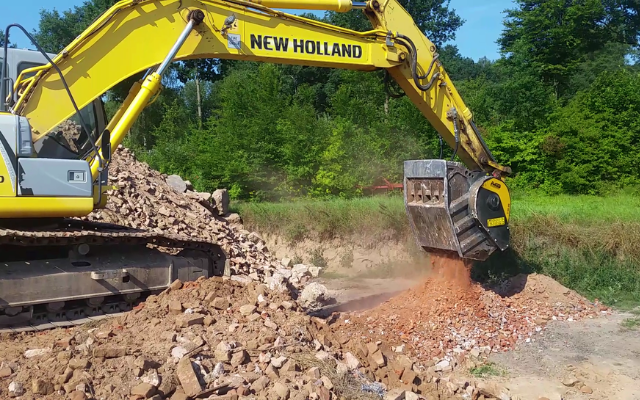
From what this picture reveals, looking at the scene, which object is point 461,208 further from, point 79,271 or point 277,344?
point 79,271

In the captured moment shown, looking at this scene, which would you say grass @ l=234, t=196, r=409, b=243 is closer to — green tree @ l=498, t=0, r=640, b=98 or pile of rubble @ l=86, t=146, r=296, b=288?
pile of rubble @ l=86, t=146, r=296, b=288

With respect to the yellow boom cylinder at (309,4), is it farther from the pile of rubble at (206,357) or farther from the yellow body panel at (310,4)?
the pile of rubble at (206,357)

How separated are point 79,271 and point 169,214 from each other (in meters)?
4.87

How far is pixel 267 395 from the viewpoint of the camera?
4336mm

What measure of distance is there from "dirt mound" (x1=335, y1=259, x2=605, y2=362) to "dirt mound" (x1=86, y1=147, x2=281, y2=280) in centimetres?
313

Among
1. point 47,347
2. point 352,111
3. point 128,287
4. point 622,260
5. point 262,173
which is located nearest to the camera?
point 47,347

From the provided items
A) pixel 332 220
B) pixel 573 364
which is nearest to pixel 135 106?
pixel 573 364

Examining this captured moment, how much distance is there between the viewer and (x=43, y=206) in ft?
18.2

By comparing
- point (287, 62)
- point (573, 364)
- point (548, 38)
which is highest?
point (548, 38)

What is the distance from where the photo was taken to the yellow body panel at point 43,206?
5.40 metres

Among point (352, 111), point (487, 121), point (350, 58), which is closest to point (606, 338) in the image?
point (350, 58)

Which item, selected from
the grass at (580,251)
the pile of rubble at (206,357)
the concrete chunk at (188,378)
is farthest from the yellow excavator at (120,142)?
the grass at (580,251)

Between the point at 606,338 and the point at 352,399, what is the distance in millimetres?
4056

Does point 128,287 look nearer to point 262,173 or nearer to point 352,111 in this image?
point 262,173
